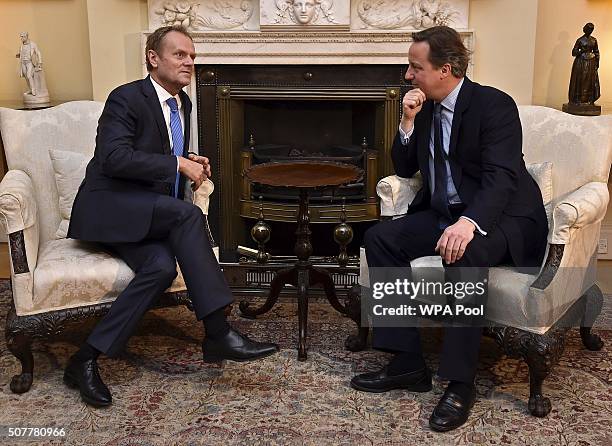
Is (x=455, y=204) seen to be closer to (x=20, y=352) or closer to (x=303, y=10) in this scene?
(x=303, y=10)

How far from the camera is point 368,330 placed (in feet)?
10.4

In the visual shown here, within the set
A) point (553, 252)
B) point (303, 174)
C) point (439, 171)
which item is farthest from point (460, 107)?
point (303, 174)

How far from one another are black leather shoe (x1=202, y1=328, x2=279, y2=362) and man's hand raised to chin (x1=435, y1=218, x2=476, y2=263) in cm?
72

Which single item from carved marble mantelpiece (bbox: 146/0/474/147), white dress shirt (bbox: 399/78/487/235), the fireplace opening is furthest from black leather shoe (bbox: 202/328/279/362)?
carved marble mantelpiece (bbox: 146/0/474/147)

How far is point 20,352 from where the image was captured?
2811 millimetres

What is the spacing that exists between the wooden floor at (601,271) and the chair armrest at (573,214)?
4.00 feet

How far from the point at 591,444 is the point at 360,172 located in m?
1.35

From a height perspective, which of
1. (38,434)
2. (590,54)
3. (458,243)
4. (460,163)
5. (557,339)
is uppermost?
(590,54)

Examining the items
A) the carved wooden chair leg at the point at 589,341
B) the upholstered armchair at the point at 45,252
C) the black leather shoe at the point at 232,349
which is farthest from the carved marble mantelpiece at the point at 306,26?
the black leather shoe at the point at 232,349

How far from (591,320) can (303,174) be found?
125 centimetres

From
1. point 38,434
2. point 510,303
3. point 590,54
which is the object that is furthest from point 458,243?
point 590,54

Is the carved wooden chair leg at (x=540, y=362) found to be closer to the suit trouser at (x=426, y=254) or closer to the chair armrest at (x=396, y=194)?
the suit trouser at (x=426, y=254)

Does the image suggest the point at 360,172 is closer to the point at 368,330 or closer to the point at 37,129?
the point at 368,330

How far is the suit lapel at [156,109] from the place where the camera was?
290 cm
